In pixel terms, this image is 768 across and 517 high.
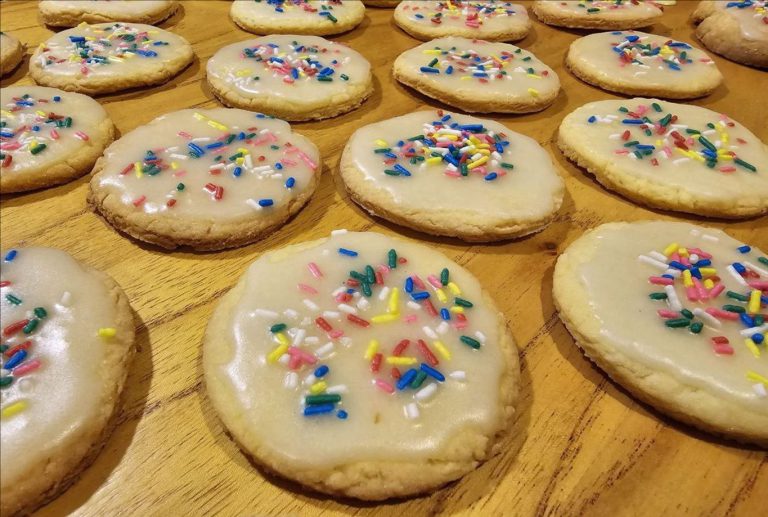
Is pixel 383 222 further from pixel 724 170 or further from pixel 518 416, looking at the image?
pixel 724 170

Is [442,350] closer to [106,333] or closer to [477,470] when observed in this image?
[477,470]

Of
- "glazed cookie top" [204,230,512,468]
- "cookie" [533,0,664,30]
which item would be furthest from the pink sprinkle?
"cookie" [533,0,664,30]

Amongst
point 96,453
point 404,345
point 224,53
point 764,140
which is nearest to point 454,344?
point 404,345

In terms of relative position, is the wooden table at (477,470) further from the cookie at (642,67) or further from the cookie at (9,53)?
the cookie at (642,67)

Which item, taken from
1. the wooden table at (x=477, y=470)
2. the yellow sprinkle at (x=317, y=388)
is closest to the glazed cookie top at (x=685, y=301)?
the wooden table at (x=477, y=470)

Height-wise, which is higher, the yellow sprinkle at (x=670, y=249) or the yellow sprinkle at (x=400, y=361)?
the yellow sprinkle at (x=670, y=249)

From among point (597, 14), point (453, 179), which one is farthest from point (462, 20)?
point (453, 179)
